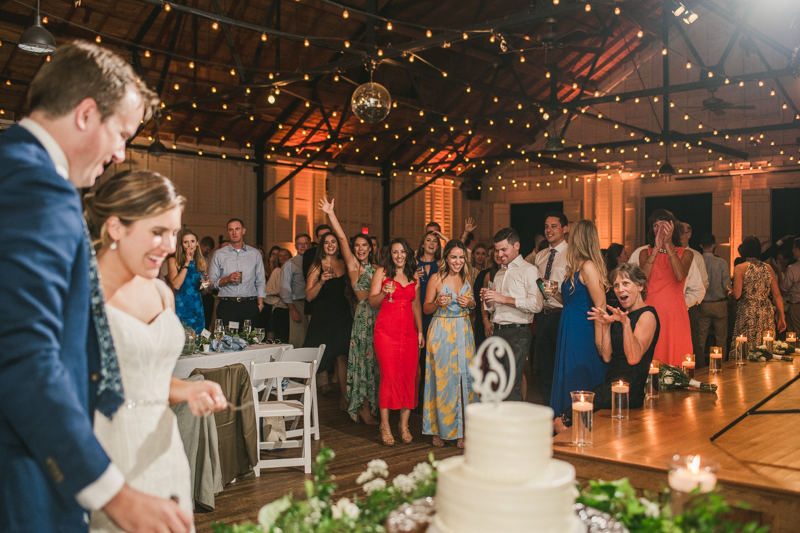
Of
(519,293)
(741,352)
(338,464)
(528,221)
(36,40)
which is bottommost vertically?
(338,464)

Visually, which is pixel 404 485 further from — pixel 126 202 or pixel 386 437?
pixel 386 437

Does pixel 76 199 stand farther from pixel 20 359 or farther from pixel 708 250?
pixel 708 250

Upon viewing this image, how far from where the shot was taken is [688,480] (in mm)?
1446

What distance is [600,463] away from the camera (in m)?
2.34

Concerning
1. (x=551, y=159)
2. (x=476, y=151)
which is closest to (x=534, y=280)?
(x=551, y=159)

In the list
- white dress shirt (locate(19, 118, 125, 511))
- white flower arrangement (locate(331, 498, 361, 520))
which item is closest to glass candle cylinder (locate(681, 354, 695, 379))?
white flower arrangement (locate(331, 498, 361, 520))

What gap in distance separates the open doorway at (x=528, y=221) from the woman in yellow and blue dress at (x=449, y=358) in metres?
12.4

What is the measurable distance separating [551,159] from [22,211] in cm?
1495

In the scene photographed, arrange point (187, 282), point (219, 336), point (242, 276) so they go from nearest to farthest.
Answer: point (219, 336) < point (187, 282) < point (242, 276)

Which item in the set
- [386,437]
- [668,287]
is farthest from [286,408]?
[668,287]

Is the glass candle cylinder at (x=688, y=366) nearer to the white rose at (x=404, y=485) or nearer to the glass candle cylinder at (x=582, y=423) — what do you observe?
the glass candle cylinder at (x=582, y=423)

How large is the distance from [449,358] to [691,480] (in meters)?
3.57

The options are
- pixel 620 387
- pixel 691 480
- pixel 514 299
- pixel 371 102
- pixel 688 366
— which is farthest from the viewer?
pixel 371 102

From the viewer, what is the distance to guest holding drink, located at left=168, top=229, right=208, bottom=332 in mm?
5699
